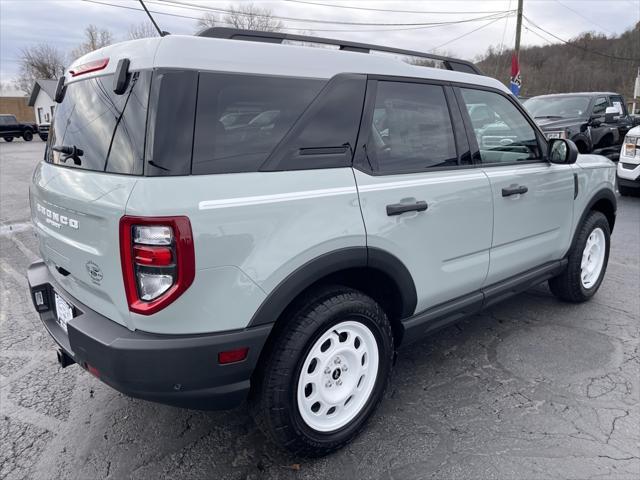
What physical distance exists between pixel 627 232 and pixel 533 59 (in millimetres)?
51622

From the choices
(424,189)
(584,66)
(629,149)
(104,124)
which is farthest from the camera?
(584,66)

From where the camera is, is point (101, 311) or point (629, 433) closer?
point (101, 311)

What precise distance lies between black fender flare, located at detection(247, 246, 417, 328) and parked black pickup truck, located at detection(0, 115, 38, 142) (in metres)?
38.9

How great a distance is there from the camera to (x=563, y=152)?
3512 millimetres

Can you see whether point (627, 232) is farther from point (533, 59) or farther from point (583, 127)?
point (533, 59)

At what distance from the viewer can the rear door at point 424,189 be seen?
93.7 inches

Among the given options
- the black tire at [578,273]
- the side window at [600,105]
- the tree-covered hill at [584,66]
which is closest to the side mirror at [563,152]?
the black tire at [578,273]

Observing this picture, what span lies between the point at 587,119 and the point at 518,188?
886cm

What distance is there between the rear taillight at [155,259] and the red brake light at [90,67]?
86 centimetres

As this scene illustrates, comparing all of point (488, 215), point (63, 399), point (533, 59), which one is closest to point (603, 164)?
point (488, 215)

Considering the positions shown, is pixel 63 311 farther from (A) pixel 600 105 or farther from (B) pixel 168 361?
(A) pixel 600 105

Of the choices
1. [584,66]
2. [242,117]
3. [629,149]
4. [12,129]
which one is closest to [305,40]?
[242,117]

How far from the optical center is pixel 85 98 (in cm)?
230

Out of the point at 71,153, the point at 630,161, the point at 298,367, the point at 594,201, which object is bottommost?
the point at 298,367
